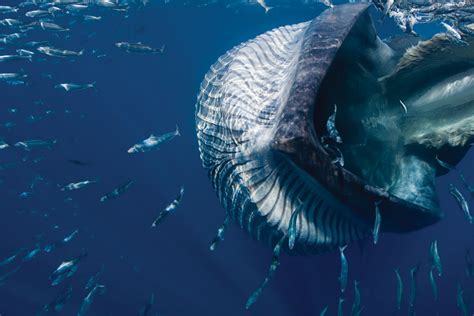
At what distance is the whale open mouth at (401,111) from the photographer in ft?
12.1

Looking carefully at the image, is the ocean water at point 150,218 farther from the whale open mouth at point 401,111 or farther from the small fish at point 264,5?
the whale open mouth at point 401,111

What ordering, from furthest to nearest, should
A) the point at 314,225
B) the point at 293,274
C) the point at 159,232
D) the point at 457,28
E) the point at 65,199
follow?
the point at 65,199 → the point at 159,232 → the point at 293,274 → the point at 457,28 → the point at 314,225

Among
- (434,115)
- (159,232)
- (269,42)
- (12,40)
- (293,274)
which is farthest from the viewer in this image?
(159,232)

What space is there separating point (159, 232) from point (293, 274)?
6522 mm

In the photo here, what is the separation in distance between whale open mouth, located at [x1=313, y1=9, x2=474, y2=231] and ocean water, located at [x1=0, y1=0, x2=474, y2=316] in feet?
22.1

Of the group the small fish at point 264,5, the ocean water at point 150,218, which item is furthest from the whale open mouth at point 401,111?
the small fish at point 264,5

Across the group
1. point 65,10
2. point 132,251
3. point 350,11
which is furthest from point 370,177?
point 132,251

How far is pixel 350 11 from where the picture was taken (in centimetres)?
377

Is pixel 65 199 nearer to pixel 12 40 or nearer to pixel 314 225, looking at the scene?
pixel 12 40

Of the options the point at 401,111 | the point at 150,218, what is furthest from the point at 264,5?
the point at 401,111

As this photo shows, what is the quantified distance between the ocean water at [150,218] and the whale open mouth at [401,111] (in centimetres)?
675

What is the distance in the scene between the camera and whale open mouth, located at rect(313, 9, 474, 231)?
370 cm

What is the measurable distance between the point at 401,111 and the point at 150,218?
42.8ft

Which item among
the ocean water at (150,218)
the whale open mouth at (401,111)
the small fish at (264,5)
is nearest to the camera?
the whale open mouth at (401,111)
